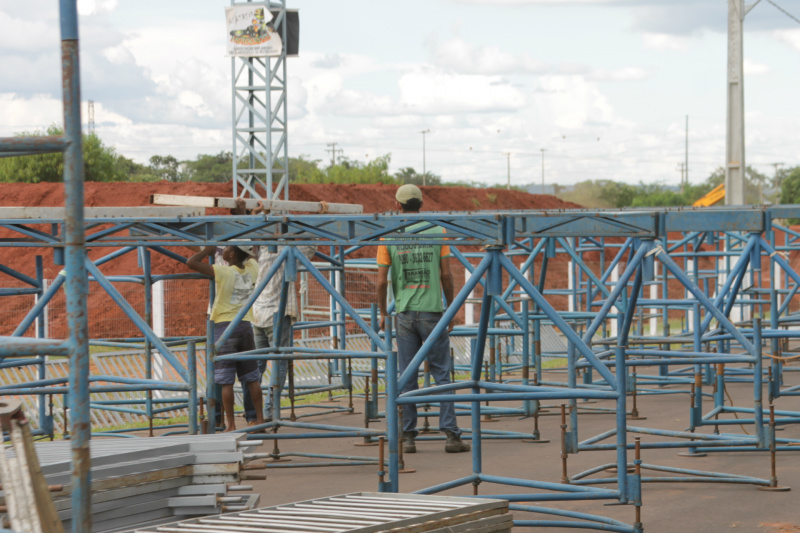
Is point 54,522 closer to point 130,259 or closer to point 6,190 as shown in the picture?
point 130,259

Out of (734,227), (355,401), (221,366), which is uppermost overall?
(734,227)

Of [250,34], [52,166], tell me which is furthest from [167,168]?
[250,34]

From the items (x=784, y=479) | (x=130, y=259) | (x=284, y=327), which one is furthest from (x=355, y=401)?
(x=130, y=259)

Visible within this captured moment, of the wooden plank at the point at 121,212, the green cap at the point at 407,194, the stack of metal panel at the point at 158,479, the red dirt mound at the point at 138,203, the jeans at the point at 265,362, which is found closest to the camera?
the stack of metal panel at the point at 158,479

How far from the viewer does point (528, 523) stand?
6.36 m

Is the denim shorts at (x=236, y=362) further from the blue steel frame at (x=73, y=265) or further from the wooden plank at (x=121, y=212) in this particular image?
the blue steel frame at (x=73, y=265)

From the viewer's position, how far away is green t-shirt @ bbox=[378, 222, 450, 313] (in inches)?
343

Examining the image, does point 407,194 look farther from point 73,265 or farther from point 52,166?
point 52,166

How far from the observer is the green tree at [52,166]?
40844mm

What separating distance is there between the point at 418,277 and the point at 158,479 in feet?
11.9

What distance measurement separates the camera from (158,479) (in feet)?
18.4

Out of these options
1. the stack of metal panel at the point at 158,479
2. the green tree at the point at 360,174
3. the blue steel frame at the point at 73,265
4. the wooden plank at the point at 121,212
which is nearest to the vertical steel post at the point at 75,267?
the blue steel frame at the point at 73,265

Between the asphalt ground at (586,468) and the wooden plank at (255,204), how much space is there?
7.29 ft

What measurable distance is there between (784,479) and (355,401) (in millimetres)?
6567
